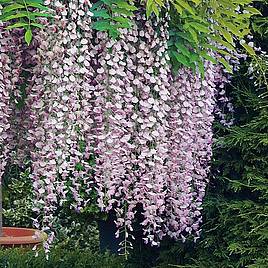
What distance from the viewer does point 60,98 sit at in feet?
6.32

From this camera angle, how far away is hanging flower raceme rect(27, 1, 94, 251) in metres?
1.89

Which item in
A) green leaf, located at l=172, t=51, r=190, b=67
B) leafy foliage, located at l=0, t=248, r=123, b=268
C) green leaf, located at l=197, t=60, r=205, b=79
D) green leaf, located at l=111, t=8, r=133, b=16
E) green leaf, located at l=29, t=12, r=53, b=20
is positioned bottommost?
leafy foliage, located at l=0, t=248, r=123, b=268

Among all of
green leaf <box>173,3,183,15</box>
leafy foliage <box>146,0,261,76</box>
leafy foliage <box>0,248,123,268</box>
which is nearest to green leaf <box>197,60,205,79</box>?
leafy foliage <box>146,0,261,76</box>

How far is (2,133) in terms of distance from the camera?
6.84 ft

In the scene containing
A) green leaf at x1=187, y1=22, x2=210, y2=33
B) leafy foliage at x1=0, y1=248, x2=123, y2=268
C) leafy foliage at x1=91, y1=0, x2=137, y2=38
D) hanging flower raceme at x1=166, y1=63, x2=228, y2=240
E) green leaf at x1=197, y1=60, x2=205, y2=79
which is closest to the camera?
leafy foliage at x1=91, y1=0, x2=137, y2=38

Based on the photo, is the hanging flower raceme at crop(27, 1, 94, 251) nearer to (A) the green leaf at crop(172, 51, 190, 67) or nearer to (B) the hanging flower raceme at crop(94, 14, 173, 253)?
(B) the hanging flower raceme at crop(94, 14, 173, 253)

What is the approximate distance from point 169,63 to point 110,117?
29 centimetres

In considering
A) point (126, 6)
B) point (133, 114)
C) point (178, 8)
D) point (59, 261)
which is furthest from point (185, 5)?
point (59, 261)

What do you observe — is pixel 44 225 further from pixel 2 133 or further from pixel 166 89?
pixel 166 89

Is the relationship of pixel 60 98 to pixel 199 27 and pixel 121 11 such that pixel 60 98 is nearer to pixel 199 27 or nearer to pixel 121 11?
pixel 121 11

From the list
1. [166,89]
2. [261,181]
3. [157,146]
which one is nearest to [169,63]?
[166,89]

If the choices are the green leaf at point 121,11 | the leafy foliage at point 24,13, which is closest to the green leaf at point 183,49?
the green leaf at point 121,11

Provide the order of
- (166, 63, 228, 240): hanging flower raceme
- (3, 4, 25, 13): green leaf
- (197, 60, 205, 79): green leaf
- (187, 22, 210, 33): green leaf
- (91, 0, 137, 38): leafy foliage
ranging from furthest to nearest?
(166, 63, 228, 240): hanging flower raceme, (197, 60, 205, 79): green leaf, (187, 22, 210, 33): green leaf, (91, 0, 137, 38): leafy foliage, (3, 4, 25, 13): green leaf

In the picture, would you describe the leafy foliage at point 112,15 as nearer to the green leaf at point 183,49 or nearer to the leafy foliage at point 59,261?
the green leaf at point 183,49
